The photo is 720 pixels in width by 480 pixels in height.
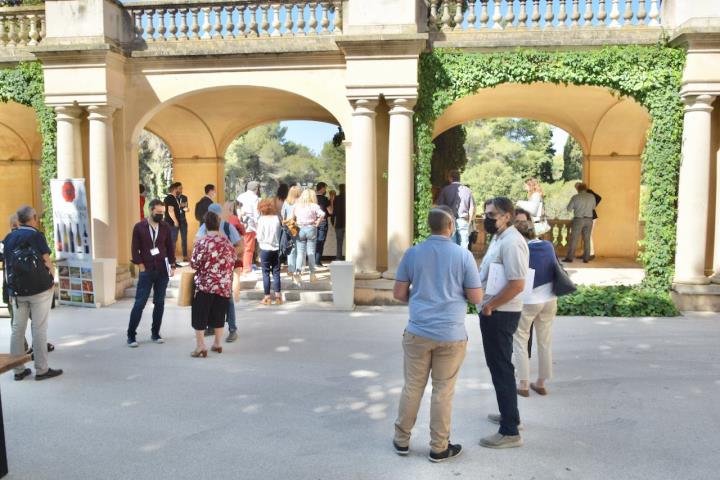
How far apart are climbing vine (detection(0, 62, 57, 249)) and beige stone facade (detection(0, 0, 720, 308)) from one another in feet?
0.86

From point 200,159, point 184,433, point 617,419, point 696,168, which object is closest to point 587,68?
point 696,168

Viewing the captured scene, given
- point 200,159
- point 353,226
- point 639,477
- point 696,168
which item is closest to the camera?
point 639,477

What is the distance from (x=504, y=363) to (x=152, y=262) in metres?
4.46

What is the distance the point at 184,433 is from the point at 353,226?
18.2ft

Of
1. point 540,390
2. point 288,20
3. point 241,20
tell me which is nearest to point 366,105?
point 288,20

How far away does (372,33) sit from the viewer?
917 centimetres

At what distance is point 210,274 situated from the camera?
20.5ft

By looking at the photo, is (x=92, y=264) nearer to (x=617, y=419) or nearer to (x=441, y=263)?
(x=441, y=263)

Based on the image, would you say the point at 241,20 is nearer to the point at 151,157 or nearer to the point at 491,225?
the point at 491,225

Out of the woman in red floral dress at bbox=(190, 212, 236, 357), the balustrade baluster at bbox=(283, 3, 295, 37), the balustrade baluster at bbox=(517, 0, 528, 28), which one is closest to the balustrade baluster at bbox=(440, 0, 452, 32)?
the balustrade baluster at bbox=(517, 0, 528, 28)

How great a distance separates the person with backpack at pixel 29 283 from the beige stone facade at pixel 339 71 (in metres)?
4.57

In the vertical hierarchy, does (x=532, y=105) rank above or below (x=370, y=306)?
above

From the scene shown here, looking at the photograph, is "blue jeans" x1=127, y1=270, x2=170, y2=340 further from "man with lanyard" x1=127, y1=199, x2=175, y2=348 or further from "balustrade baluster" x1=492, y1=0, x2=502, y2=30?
"balustrade baluster" x1=492, y1=0, x2=502, y2=30

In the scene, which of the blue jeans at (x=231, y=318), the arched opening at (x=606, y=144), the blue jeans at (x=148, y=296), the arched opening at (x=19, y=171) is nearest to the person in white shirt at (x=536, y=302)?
the blue jeans at (x=231, y=318)
